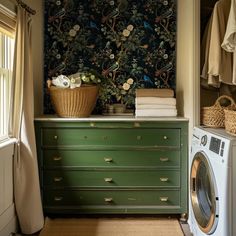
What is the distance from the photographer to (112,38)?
3.60m

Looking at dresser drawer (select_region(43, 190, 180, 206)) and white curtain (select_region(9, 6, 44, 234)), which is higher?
white curtain (select_region(9, 6, 44, 234))

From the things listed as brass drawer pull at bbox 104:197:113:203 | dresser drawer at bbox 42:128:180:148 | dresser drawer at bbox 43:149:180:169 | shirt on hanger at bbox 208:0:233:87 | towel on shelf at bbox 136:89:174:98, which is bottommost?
brass drawer pull at bbox 104:197:113:203

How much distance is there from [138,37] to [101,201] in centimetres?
176

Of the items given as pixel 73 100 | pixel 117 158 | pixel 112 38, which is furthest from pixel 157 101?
pixel 112 38

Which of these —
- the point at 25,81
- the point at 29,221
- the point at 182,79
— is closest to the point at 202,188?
the point at 182,79

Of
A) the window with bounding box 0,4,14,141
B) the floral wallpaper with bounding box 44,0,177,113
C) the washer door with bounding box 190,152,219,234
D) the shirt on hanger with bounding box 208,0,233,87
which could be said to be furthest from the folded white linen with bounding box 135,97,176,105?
the window with bounding box 0,4,14,141

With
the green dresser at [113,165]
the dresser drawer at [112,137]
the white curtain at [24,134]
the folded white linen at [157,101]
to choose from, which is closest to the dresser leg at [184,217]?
the green dresser at [113,165]

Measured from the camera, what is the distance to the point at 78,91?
3.00m

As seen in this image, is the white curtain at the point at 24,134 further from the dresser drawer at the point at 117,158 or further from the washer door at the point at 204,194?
the washer door at the point at 204,194

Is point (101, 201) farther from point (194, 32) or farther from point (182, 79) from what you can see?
point (194, 32)

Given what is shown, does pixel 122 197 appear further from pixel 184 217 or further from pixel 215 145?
pixel 215 145

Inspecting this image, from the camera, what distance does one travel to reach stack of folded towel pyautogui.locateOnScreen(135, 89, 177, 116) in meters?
3.15

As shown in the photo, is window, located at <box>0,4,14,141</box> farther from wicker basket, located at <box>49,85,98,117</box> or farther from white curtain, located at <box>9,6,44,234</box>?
wicker basket, located at <box>49,85,98,117</box>

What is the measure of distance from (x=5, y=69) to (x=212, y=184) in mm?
1865
